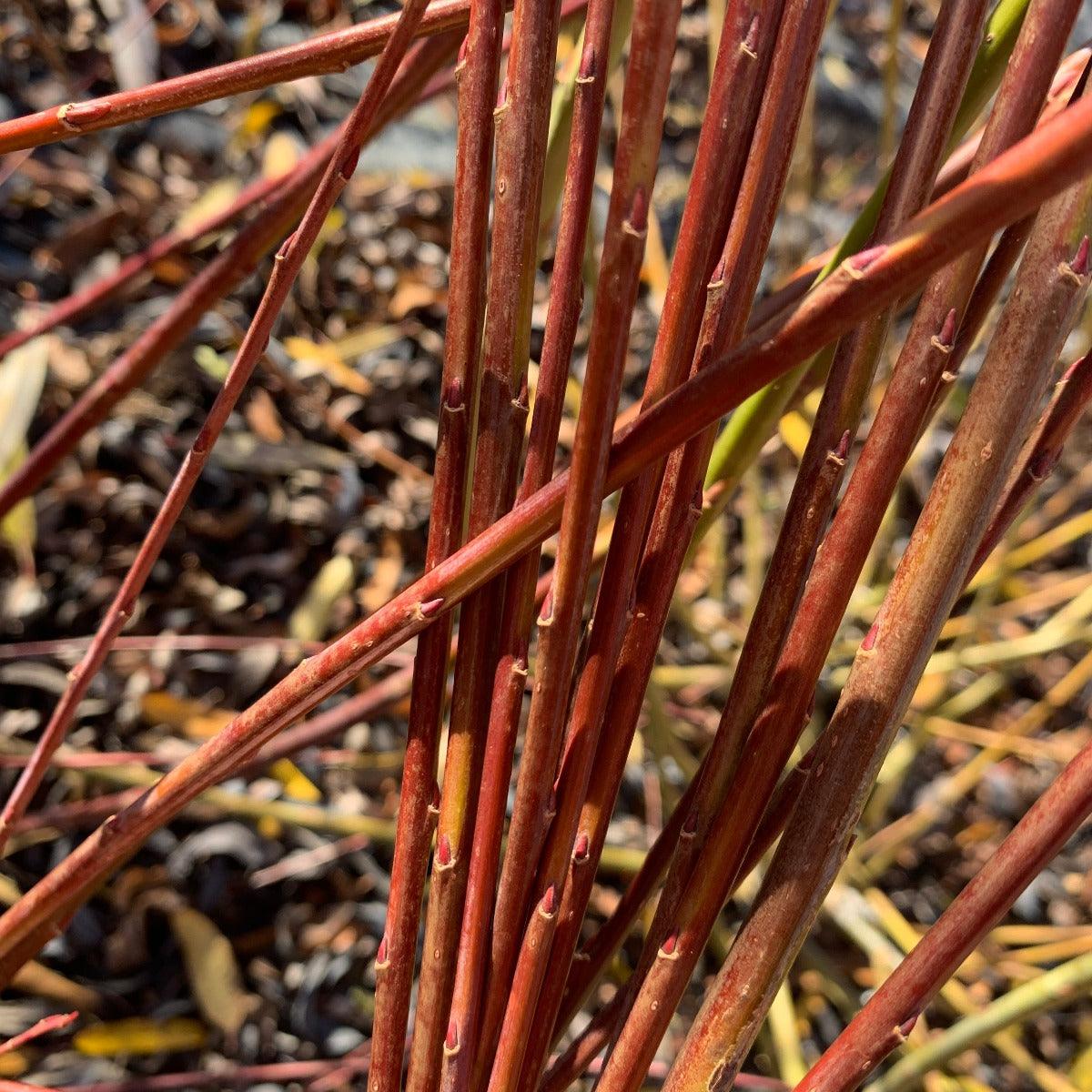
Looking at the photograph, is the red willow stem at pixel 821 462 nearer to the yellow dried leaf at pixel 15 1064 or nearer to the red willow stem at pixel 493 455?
the red willow stem at pixel 493 455

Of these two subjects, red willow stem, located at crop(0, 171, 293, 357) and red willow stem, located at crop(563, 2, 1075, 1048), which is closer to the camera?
red willow stem, located at crop(563, 2, 1075, 1048)

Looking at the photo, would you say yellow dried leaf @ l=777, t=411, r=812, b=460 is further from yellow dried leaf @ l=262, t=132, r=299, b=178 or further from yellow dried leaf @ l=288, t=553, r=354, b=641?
yellow dried leaf @ l=262, t=132, r=299, b=178

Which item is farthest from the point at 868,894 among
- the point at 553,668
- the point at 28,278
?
the point at 28,278

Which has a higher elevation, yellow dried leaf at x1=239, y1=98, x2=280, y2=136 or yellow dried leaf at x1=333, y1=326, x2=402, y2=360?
yellow dried leaf at x1=239, y1=98, x2=280, y2=136

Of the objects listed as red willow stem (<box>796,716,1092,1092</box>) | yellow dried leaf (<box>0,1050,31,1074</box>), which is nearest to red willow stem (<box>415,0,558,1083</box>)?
red willow stem (<box>796,716,1092,1092</box>)

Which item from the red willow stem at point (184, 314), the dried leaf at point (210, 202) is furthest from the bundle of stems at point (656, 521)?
the dried leaf at point (210, 202)

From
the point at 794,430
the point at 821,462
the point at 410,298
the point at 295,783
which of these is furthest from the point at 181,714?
the point at 821,462

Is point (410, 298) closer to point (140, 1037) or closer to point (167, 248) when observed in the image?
point (167, 248)
